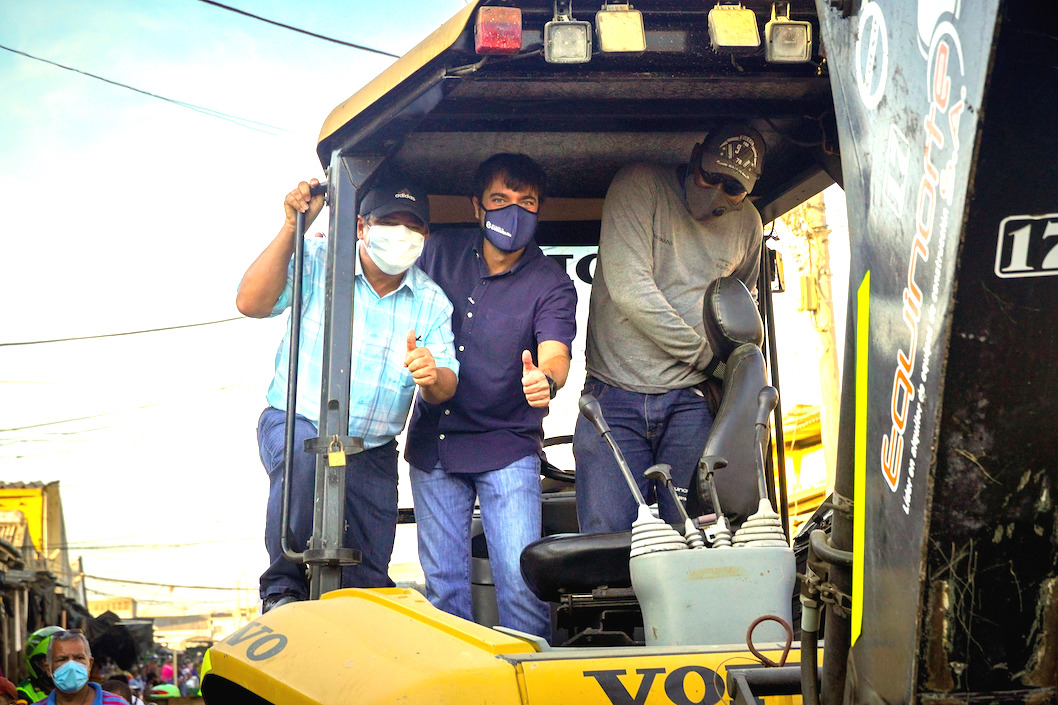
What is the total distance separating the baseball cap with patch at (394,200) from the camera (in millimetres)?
3787

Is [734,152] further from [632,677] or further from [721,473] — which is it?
[632,677]

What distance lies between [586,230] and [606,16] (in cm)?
189

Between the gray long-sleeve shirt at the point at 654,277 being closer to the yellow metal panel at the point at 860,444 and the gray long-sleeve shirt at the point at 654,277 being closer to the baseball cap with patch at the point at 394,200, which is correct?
the baseball cap with patch at the point at 394,200

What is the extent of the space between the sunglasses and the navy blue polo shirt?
→ 62 cm

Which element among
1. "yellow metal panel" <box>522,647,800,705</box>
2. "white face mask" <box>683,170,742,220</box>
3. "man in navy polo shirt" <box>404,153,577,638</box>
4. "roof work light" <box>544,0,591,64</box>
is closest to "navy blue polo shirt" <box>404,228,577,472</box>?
"man in navy polo shirt" <box>404,153,577,638</box>

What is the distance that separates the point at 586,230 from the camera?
15.8 ft

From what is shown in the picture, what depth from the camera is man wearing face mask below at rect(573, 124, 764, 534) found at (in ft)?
11.9

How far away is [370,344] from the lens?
3.77 m

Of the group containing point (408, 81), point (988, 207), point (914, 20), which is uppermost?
point (408, 81)

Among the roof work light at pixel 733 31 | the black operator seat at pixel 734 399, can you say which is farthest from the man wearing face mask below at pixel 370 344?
the roof work light at pixel 733 31

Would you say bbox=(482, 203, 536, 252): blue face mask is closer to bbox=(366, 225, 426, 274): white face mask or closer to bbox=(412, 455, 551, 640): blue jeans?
bbox=(366, 225, 426, 274): white face mask

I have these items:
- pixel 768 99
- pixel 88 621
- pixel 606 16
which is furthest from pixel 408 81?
pixel 88 621

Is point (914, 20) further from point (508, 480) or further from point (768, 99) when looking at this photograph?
point (508, 480)

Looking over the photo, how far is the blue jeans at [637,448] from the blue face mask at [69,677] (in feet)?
10.3
